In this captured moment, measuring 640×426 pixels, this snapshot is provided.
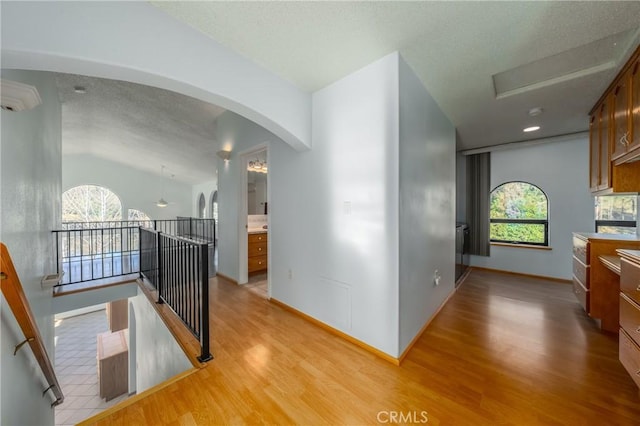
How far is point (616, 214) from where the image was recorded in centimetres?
354

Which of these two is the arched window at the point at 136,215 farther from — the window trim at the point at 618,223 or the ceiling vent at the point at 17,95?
the window trim at the point at 618,223

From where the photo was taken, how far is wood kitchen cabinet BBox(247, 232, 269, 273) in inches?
170

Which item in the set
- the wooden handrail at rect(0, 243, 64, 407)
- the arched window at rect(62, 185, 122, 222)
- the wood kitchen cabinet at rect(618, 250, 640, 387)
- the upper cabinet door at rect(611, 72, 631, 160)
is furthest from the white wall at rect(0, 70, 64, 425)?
the arched window at rect(62, 185, 122, 222)

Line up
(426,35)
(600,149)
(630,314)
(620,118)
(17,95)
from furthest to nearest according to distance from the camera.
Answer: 1. (600,149)
2. (620,118)
3. (426,35)
4. (630,314)
5. (17,95)

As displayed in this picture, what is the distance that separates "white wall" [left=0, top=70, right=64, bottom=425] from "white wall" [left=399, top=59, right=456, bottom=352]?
8.17ft

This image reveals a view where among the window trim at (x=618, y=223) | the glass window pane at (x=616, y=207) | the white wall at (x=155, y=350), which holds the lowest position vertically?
the white wall at (x=155, y=350)

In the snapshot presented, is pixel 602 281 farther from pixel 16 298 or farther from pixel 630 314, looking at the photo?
pixel 16 298

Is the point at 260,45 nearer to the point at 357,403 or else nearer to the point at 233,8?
the point at 233,8

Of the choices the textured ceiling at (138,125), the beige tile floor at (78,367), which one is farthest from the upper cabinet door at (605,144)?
the beige tile floor at (78,367)

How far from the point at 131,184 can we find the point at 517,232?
1226 centimetres

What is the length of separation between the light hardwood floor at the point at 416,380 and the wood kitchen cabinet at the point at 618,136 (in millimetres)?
1503

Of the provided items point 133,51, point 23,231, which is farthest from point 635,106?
point 23,231

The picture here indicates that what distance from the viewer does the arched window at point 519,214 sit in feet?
14.0

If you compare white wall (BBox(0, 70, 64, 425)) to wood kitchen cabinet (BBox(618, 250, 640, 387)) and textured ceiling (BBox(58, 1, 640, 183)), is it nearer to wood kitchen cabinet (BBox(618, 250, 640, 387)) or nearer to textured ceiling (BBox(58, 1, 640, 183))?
textured ceiling (BBox(58, 1, 640, 183))
